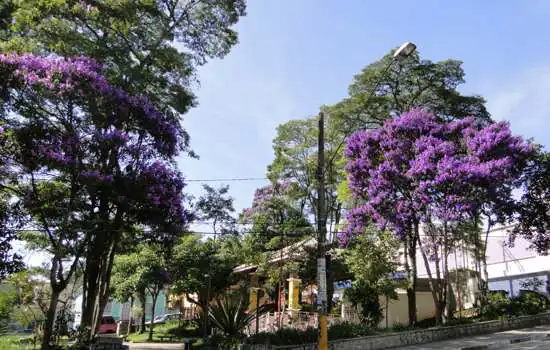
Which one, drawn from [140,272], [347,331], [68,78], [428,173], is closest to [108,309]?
[140,272]

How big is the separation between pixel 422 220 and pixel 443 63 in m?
11.4

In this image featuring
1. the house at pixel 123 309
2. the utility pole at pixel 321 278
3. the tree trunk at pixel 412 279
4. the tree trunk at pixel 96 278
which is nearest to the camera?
the utility pole at pixel 321 278

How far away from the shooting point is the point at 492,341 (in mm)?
15711

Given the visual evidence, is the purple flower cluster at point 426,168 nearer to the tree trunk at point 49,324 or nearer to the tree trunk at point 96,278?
the tree trunk at point 96,278

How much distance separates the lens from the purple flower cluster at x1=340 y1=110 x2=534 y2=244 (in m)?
17.2

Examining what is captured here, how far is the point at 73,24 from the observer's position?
1381cm

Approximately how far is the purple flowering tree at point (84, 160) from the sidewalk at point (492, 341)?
9564mm

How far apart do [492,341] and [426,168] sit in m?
6.49

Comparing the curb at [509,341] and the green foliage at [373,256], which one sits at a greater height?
the green foliage at [373,256]

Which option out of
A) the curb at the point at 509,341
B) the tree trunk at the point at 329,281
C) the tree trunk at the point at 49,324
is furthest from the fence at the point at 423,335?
the tree trunk at the point at 329,281

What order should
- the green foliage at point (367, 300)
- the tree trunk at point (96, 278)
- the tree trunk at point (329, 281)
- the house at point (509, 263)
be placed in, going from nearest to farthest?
the tree trunk at point (96, 278), the green foliage at point (367, 300), the tree trunk at point (329, 281), the house at point (509, 263)

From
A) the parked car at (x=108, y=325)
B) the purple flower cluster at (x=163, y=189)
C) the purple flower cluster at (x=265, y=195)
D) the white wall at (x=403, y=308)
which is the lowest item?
the parked car at (x=108, y=325)

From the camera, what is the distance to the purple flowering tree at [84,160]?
11.0 metres

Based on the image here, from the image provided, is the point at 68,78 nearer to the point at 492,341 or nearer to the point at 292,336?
the point at 292,336
